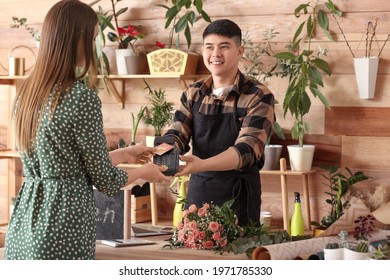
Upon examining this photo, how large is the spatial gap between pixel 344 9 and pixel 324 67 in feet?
1.18

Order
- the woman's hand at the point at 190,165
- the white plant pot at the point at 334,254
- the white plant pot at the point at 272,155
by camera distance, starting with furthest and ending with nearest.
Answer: the white plant pot at the point at 272,155, the woman's hand at the point at 190,165, the white plant pot at the point at 334,254

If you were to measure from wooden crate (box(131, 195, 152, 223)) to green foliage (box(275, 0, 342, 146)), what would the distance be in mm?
1057

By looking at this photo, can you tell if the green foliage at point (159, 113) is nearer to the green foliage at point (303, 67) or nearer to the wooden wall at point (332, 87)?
the wooden wall at point (332, 87)

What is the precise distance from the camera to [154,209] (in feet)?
15.5

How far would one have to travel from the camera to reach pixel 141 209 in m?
4.82

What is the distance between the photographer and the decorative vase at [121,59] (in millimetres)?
4798

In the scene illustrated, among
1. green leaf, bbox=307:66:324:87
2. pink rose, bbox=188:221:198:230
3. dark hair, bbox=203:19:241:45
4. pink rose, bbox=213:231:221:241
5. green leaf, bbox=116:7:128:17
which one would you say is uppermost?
green leaf, bbox=116:7:128:17

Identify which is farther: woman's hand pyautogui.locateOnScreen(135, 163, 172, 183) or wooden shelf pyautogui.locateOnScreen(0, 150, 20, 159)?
wooden shelf pyautogui.locateOnScreen(0, 150, 20, 159)

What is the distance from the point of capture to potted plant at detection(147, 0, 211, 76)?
455 centimetres

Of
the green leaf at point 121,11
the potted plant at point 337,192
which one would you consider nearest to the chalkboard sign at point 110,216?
the potted plant at point 337,192

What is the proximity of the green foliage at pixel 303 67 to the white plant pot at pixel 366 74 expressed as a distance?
0.55 ft

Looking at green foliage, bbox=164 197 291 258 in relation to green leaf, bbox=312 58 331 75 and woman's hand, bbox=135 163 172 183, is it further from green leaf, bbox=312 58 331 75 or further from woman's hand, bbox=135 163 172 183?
green leaf, bbox=312 58 331 75

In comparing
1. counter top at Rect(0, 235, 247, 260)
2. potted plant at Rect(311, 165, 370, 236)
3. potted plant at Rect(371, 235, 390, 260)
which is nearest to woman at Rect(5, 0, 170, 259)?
counter top at Rect(0, 235, 247, 260)
